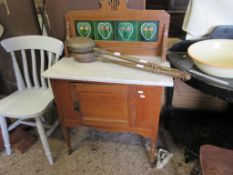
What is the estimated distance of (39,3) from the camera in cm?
131

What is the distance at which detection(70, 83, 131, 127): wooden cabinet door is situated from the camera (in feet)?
3.37

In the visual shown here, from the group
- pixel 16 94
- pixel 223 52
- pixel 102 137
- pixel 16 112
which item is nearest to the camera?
pixel 223 52

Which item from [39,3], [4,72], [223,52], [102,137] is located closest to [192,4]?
[223,52]

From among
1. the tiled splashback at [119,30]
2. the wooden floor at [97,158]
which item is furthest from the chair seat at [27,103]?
the tiled splashback at [119,30]

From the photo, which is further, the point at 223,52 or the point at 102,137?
the point at 102,137

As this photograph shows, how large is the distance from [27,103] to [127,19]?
884 millimetres

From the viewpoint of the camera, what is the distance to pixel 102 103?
1.08m

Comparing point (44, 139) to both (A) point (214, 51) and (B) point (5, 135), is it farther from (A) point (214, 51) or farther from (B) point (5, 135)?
(A) point (214, 51)

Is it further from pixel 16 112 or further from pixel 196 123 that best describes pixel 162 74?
pixel 16 112

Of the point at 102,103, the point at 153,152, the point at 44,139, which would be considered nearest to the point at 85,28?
the point at 102,103

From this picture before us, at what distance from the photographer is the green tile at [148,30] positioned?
111cm

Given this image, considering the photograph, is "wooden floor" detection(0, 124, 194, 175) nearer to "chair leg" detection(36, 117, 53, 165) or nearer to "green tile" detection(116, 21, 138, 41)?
"chair leg" detection(36, 117, 53, 165)

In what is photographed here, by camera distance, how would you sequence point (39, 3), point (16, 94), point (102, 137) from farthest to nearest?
point (102, 137) < point (16, 94) < point (39, 3)

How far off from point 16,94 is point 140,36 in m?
1.03
